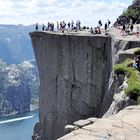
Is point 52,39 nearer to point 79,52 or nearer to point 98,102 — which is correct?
point 79,52

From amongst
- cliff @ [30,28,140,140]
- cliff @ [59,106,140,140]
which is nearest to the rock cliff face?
cliff @ [30,28,140,140]

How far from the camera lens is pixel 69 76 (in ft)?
153

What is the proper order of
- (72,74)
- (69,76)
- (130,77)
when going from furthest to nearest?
(69,76) < (72,74) < (130,77)

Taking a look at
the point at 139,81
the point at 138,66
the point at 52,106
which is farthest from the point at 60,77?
the point at 139,81

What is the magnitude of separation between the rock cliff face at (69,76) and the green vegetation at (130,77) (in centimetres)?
1015

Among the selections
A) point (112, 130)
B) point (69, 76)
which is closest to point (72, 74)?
point (69, 76)

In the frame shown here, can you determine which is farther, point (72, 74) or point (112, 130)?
point (72, 74)

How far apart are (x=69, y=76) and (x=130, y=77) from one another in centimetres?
2086

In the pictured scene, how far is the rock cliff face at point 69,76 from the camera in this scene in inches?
1656

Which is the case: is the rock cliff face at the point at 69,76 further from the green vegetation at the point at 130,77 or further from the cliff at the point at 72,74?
the green vegetation at the point at 130,77

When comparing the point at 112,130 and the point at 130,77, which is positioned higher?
the point at 130,77

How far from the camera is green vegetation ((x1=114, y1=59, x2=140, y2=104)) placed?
22703 mm

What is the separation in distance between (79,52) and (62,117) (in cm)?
660

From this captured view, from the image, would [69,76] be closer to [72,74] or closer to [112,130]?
[72,74]
